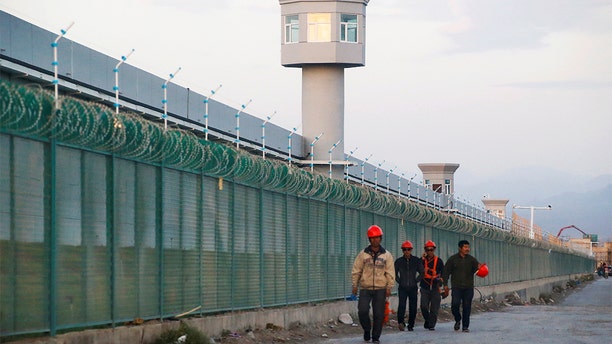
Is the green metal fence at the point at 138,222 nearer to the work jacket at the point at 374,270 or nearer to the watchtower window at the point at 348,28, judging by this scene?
the work jacket at the point at 374,270

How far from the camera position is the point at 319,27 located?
41.2 m

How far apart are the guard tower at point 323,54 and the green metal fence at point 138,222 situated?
16.5 metres

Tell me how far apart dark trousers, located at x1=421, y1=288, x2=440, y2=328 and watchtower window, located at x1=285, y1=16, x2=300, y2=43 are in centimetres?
1883

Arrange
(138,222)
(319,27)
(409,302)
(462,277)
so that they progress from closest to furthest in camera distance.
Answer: (138,222) → (462,277) → (409,302) → (319,27)

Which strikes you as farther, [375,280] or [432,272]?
[432,272]

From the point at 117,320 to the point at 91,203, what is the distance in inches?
54.2

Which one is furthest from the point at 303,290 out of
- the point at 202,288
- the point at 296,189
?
the point at 202,288

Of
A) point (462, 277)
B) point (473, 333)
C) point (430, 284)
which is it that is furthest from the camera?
point (430, 284)

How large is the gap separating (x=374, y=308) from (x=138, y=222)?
4.57 m

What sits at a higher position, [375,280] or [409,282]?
[375,280]

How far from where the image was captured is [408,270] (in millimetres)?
22859

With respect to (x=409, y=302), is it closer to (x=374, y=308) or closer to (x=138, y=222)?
(x=374, y=308)

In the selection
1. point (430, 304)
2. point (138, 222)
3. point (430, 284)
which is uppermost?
point (138, 222)

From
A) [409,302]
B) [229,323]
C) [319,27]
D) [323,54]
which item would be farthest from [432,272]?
[319,27]
